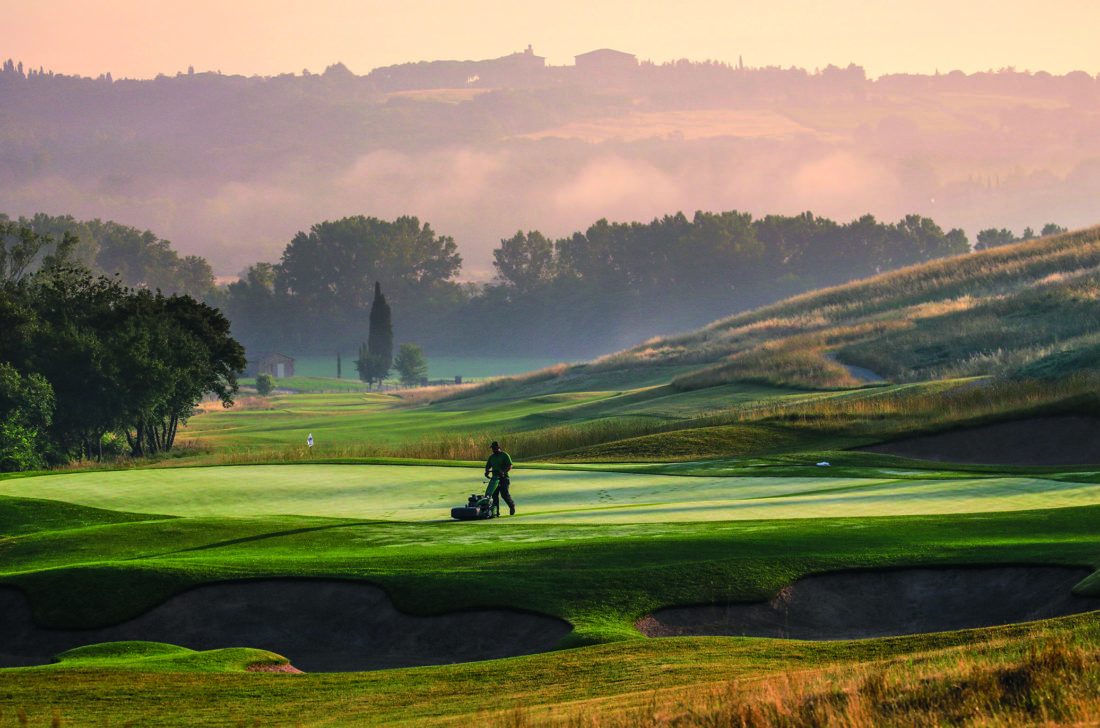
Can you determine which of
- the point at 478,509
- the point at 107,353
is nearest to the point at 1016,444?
the point at 478,509

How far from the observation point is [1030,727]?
6.65 metres

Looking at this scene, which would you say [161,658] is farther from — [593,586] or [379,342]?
[379,342]

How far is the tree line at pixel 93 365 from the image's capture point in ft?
165

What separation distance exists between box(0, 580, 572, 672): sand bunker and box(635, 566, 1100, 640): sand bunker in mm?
1909

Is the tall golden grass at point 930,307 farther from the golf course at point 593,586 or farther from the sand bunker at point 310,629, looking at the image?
the sand bunker at point 310,629

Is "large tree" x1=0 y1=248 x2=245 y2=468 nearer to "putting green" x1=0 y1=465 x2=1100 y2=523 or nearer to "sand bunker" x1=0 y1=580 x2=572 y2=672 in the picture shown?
"putting green" x1=0 y1=465 x2=1100 y2=523

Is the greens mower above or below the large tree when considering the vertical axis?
below

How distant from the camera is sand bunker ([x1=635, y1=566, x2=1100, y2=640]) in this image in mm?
13906

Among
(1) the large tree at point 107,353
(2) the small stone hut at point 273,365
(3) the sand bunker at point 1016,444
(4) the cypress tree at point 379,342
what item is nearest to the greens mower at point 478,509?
(3) the sand bunker at point 1016,444

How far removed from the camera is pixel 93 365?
52.9 meters

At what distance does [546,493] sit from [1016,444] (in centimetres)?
1748

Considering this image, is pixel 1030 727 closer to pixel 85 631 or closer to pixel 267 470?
pixel 85 631

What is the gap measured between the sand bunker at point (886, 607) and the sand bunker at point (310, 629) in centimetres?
191

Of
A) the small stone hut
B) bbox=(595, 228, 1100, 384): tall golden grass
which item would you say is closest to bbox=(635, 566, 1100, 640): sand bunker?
bbox=(595, 228, 1100, 384): tall golden grass
